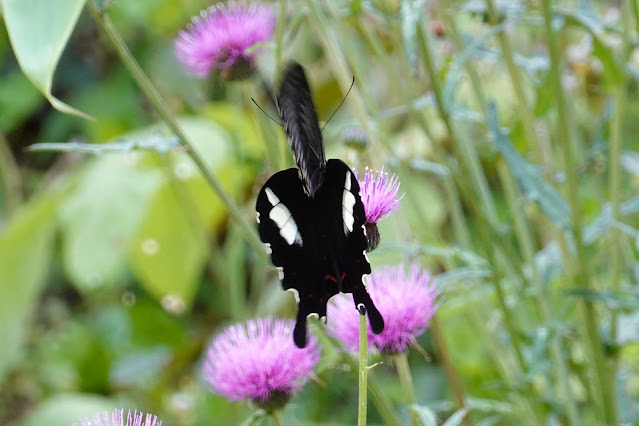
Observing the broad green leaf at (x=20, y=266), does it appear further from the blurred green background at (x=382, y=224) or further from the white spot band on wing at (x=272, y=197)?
the white spot band on wing at (x=272, y=197)

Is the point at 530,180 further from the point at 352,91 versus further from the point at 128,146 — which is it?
the point at 128,146

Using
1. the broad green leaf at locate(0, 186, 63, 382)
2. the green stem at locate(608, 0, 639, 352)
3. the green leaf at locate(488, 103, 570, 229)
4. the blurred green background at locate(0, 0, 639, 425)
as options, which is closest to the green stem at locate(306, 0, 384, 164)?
the blurred green background at locate(0, 0, 639, 425)

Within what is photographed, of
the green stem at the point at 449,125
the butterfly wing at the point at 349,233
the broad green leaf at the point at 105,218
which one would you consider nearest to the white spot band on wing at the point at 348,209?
the butterfly wing at the point at 349,233

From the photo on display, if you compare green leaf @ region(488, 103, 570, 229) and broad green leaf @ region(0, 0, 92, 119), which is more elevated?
green leaf @ region(488, 103, 570, 229)

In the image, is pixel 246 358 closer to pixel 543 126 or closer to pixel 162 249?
pixel 543 126

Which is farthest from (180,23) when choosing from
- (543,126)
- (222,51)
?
(222,51)

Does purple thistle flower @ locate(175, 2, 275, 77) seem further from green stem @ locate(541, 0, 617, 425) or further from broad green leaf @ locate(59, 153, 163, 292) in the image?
broad green leaf @ locate(59, 153, 163, 292)
